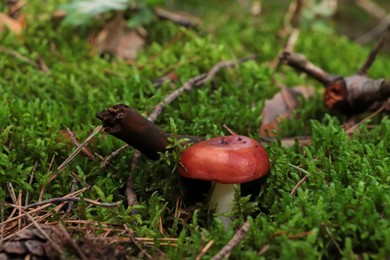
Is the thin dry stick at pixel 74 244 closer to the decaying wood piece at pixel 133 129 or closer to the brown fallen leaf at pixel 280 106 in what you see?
the decaying wood piece at pixel 133 129

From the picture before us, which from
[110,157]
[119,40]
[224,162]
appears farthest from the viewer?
[119,40]

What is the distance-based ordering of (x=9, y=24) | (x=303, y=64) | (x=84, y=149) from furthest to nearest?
(x=9, y=24) < (x=303, y=64) < (x=84, y=149)

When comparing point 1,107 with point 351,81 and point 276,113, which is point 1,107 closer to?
point 276,113

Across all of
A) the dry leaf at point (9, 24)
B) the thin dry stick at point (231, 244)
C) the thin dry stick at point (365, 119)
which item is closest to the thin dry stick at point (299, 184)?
the thin dry stick at point (231, 244)

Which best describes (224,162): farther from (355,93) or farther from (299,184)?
(355,93)

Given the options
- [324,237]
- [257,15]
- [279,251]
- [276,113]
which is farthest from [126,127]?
[257,15]

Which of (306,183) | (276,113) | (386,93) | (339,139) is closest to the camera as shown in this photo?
(306,183)

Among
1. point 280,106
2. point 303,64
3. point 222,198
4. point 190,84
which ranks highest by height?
point 303,64

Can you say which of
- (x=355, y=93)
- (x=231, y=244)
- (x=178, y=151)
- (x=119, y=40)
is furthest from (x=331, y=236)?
(x=119, y=40)
